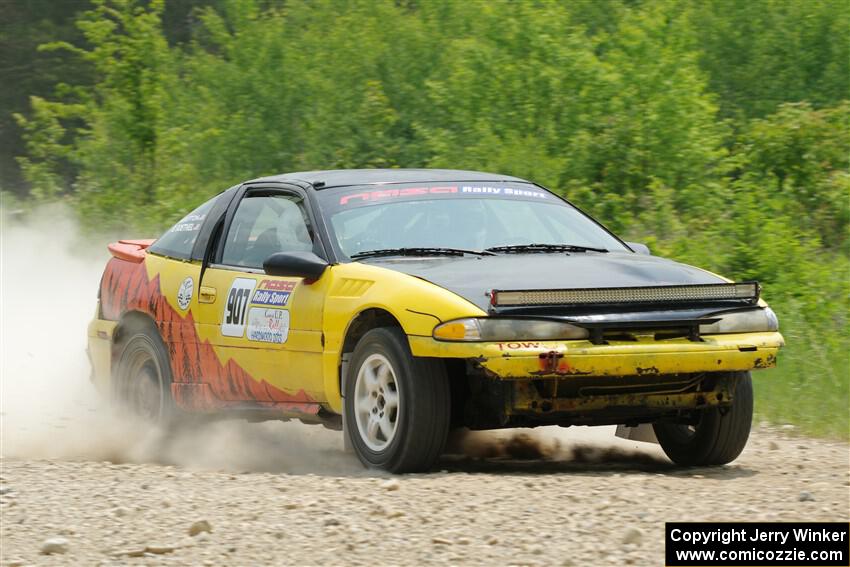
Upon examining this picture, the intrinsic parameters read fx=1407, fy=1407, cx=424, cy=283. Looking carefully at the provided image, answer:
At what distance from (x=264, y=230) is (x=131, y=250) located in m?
1.64

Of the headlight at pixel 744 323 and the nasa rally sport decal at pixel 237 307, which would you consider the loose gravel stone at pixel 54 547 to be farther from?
the headlight at pixel 744 323

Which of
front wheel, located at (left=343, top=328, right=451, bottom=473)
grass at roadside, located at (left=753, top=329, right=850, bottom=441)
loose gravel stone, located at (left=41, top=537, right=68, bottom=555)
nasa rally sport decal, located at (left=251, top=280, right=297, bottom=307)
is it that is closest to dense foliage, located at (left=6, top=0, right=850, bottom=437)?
grass at roadside, located at (left=753, top=329, right=850, bottom=441)

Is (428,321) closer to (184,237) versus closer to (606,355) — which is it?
(606,355)

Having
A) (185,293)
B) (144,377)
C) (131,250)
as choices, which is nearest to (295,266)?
(185,293)

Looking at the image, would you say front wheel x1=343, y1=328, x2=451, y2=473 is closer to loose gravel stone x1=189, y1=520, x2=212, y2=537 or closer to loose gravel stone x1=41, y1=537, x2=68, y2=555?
loose gravel stone x1=189, y1=520, x2=212, y2=537

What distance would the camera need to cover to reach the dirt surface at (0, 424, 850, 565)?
15.9 ft

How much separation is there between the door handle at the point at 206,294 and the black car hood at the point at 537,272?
1286mm

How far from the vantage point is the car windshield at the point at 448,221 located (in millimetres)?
7312

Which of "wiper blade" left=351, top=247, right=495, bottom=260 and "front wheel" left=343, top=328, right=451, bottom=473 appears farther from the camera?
"wiper blade" left=351, top=247, right=495, bottom=260

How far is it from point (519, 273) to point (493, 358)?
0.64m

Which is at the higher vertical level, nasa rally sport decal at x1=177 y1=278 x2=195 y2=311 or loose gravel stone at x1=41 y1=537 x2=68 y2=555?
nasa rally sport decal at x1=177 y1=278 x2=195 y2=311

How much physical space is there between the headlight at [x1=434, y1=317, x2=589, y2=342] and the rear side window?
9.16 feet

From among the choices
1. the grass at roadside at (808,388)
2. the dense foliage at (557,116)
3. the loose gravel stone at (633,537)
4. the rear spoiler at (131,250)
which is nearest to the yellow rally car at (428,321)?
the rear spoiler at (131,250)

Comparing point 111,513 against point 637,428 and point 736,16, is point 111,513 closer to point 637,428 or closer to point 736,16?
point 637,428
